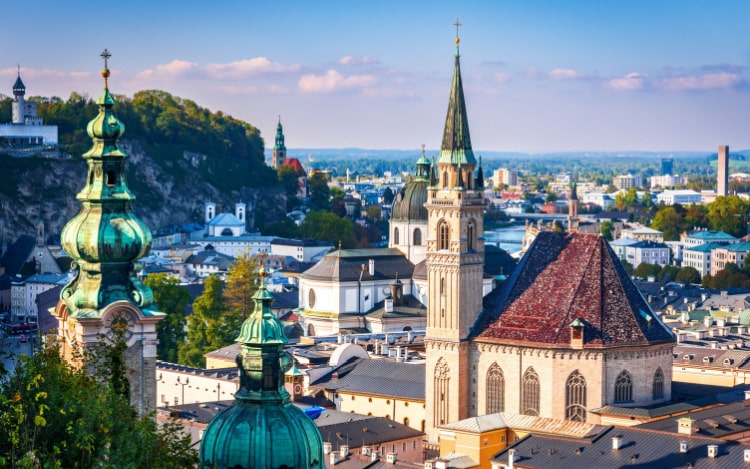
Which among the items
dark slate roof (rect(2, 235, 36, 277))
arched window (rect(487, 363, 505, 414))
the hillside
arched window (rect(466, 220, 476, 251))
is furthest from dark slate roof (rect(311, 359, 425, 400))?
the hillside

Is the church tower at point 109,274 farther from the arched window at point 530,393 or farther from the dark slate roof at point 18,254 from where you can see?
the dark slate roof at point 18,254

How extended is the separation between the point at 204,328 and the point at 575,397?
3879 cm

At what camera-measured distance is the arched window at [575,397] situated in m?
65.9

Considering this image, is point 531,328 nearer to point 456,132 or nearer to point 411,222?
point 456,132

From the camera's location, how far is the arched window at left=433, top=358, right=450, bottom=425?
68.6 metres

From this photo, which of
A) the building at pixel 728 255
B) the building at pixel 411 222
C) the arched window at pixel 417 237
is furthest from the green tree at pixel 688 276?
the arched window at pixel 417 237

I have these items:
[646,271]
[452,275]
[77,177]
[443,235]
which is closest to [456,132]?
[443,235]

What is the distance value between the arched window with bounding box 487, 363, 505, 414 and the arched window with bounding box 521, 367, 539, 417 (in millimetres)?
998

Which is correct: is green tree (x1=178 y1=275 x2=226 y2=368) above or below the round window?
below

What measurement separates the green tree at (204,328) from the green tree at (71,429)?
203 ft

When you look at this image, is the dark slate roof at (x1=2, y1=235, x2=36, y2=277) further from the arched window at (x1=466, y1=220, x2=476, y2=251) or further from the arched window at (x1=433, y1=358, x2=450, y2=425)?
the arched window at (x1=433, y1=358, x2=450, y2=425)

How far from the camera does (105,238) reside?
37.8 m

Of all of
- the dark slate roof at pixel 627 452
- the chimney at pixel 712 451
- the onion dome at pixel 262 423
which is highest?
the onion dome at pixel 262 423

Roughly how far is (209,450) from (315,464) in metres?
2.17
